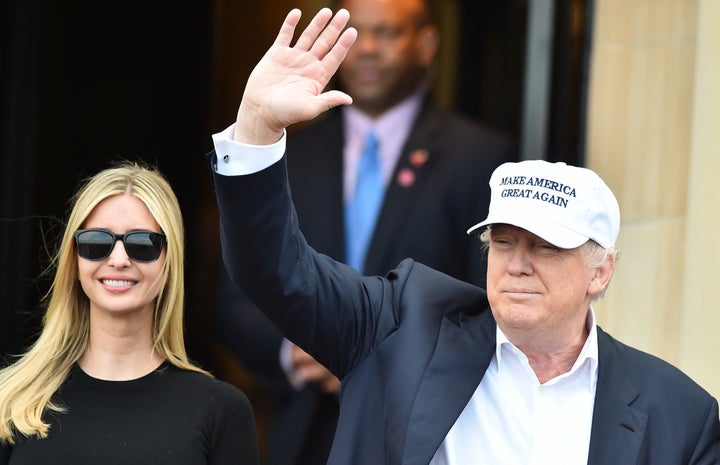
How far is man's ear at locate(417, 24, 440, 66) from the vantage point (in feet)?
17.4

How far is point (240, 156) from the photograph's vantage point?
3051mm

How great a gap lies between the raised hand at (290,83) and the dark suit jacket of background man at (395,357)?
0.10 meters

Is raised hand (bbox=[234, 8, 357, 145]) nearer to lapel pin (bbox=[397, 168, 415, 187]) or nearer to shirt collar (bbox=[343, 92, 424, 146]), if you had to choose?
lapel pin (bbox=[397, 168, 415, 187])

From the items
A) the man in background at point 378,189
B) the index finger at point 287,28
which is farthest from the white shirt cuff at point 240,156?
the man in background at point 378,189

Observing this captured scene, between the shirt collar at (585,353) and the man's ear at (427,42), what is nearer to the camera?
the shirt collar at (585,353)

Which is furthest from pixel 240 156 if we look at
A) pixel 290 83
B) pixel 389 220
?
pixel 389 220

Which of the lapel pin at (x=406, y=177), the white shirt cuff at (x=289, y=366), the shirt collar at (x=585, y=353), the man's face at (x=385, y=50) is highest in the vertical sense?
the man's face at (x=385, y=50)

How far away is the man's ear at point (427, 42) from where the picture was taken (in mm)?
5316

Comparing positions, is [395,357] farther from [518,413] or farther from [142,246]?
[142,246]

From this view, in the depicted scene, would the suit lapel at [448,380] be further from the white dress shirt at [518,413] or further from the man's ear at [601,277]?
the man's ear at [601,277]

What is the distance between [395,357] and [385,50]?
2242mm

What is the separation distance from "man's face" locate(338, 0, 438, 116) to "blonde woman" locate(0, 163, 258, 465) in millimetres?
1766

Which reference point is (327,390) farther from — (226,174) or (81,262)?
(226,174)

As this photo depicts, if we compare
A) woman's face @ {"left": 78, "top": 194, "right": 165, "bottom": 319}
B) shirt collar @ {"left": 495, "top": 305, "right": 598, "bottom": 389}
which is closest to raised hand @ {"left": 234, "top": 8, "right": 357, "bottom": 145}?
woman's face @ {"left": 78, "top": 194, "right": 165, "bottom": 319}
